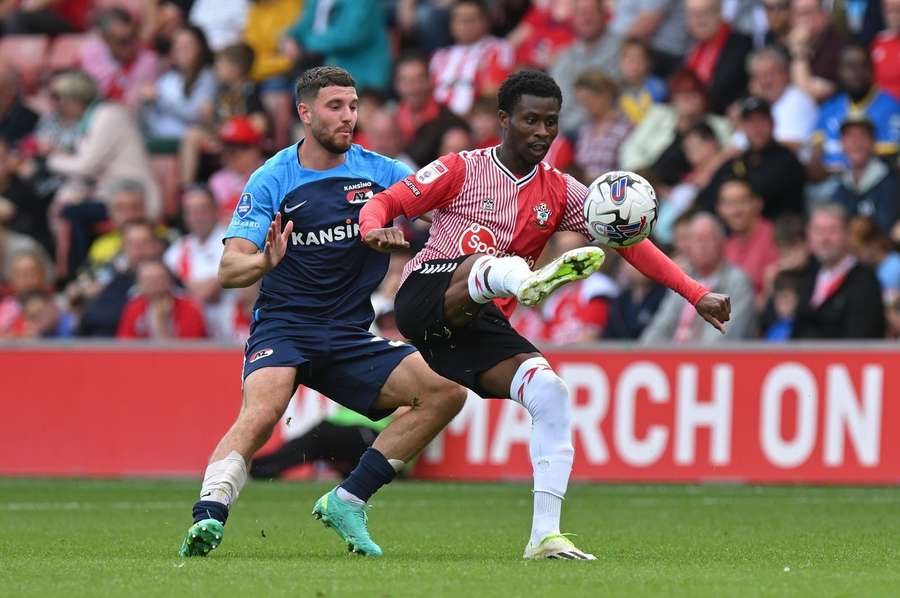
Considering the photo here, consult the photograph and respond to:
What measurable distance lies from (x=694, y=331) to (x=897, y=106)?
308 centimetres

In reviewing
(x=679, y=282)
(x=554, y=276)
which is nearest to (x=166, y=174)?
(x=679, y=282)

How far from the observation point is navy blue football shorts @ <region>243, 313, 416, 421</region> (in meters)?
8.72

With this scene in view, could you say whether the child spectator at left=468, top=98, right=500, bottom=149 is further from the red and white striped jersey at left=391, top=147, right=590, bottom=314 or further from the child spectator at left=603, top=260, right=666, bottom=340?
the red and white striped jersey at left=391, top=147, right=590, bottom=314

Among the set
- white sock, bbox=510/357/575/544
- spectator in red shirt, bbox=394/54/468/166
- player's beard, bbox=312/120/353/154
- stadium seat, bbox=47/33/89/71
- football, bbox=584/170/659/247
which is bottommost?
white sock, bbox=510/357/575/544

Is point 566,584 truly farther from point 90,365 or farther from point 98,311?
point 98,311

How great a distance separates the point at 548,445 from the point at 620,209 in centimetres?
112

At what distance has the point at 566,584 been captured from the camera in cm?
703

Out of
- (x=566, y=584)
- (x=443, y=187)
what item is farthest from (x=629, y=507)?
(x=566, y=584)

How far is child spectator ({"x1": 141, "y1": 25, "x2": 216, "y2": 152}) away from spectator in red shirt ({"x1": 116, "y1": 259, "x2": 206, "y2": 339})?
4.29 meters

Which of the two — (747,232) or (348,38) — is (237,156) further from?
(747,232)

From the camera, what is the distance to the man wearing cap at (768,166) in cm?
1592

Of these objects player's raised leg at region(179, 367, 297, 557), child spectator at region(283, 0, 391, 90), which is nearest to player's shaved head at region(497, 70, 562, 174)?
player's raised leg at region(179, 367, 297, 557)

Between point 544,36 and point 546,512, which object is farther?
point 544,36

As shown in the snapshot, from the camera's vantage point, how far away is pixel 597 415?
1442 cm
